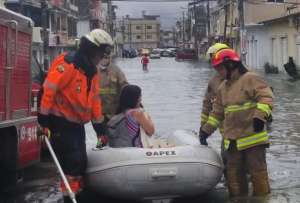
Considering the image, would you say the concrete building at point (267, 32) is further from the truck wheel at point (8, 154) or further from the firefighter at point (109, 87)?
the truck wheel at point (8, 154)

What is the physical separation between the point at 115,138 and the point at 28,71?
1601 millimetres

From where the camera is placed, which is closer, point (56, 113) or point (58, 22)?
point (56, 113)

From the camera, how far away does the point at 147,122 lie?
308 inches

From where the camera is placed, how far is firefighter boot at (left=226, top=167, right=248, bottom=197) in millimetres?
7523

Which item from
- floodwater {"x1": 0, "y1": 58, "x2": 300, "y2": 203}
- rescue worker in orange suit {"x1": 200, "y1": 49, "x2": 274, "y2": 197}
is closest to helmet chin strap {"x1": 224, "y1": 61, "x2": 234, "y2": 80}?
rescue worker in orange suit {"x1": 200, "y1": 49, "x2": 274, "y2": 197}

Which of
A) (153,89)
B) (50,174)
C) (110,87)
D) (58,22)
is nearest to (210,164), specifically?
(110,87)

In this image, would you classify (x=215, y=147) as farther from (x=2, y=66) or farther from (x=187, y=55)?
(x=187, y=55)

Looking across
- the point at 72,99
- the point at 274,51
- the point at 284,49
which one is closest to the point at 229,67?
the point at 72,99

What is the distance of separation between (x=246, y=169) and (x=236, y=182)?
188 millimetres

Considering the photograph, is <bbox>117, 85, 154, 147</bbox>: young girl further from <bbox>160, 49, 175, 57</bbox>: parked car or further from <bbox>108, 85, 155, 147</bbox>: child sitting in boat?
<bbox>160, 49, 175, 57</bbox>: parked car

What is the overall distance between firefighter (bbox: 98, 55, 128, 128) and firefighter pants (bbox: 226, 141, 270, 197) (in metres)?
2.20

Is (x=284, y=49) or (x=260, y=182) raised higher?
(x=284, y=49)

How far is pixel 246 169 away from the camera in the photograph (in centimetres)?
762

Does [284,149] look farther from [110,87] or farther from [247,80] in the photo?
[247,80]
